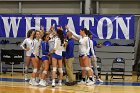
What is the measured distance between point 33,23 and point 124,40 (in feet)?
15.6

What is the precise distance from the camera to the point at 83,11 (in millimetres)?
18797

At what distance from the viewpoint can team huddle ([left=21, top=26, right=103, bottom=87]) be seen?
1221 cm

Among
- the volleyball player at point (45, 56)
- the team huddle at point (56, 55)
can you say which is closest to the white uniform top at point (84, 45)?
the team huddle at point (56, 55)

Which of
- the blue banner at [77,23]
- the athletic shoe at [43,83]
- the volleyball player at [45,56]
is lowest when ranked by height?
the athletic shoe at [43,83]

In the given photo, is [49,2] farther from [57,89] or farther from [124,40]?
[57,89]

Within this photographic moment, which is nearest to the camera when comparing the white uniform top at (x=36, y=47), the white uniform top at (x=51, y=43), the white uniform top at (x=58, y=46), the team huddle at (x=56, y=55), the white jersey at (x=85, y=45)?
the white uniform top at (x=58, y=46)

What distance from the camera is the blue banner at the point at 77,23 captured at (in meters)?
16.6

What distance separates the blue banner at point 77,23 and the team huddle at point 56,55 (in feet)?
11.4

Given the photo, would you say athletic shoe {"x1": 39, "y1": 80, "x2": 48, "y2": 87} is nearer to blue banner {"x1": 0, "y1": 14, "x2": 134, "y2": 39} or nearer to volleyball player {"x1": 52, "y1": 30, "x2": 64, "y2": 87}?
volleyball player {"x1": 52, "y1": 30, "x2": 64, "y2": 87}

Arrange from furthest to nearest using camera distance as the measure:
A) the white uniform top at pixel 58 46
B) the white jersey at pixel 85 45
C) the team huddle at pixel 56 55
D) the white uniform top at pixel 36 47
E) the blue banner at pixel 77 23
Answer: the blue banner at pixel 77 23 < the white jersey at pixel 85 45 < the white uniform top at pixel 36 47 < the team huddle at pixel 56 55 < the white uniform top at pixel 58 46

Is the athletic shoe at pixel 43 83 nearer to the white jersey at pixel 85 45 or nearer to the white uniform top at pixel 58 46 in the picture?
the white uniform top at pixel 58 46

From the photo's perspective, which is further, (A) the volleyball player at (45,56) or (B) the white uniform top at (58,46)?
(A) the volleyball player at (45,56)

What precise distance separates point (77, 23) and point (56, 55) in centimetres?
517

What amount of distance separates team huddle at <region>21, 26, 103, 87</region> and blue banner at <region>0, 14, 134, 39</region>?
3.49 meters
